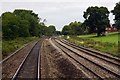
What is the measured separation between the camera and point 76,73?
17.7 metres

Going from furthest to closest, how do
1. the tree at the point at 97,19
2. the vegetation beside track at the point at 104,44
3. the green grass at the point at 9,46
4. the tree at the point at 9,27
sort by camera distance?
the tree at the point at 97,19
the tree at the point at 9,27
the green grass at the point at 9,46
the vegetation beside track at the point at 104,44

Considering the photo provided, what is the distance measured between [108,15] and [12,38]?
4633 cm

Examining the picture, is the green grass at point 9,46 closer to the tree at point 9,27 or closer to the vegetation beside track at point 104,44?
the tree at point 9,27

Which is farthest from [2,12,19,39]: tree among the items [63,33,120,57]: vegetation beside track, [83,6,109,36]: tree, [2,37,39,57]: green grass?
[83,6,109,36]: tree

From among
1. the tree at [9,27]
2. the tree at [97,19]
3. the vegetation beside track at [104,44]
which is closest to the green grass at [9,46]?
the tree at [9,27]

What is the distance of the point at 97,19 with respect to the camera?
104875mm

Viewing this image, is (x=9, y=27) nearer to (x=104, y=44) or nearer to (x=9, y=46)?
(x=9, y=46)

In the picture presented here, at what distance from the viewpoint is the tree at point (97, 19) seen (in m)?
102

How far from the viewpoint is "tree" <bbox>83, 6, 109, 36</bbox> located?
102500 millimetres

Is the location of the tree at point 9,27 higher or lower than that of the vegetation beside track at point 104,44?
higher

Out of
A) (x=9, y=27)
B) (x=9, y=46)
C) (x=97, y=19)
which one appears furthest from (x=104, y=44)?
(x=97, y=19)

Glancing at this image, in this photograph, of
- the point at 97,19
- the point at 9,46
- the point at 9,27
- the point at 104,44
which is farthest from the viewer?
the point at 97,19

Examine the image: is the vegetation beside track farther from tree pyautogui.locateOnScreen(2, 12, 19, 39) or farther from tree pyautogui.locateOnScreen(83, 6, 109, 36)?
tree pyautogui.locateOnScreen(83, 6, 109, 36)

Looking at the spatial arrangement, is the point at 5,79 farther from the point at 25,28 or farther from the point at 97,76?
the point at 25,28
